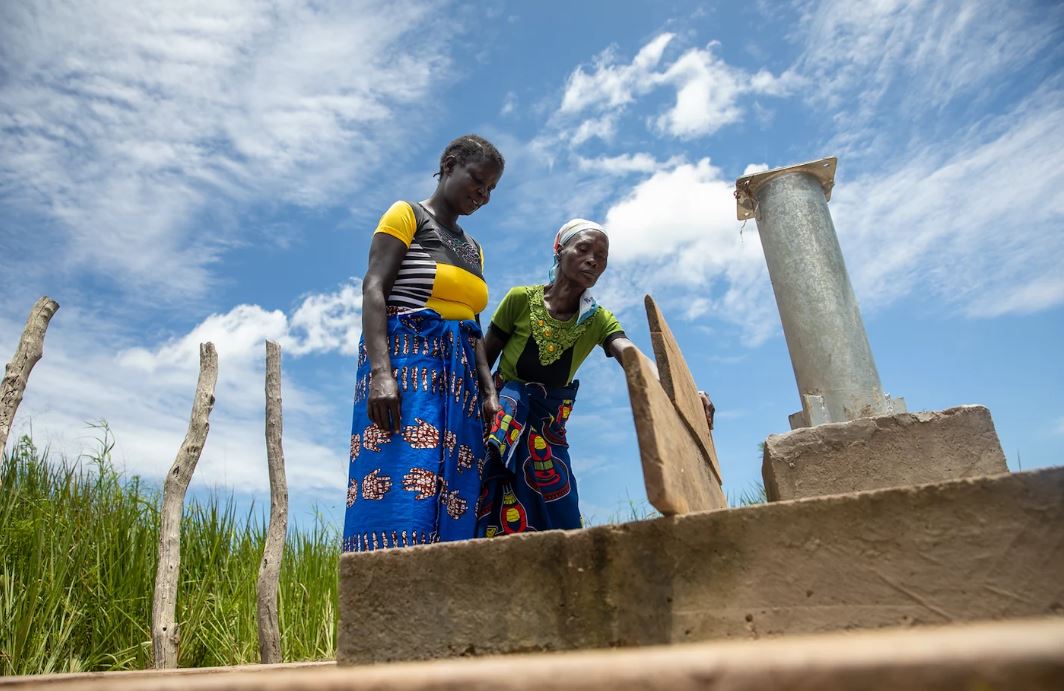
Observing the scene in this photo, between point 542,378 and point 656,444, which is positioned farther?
point 542,378

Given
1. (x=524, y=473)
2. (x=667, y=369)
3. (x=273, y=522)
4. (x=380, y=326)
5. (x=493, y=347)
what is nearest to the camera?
→ (x=667, y=369)

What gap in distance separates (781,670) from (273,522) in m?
6.19

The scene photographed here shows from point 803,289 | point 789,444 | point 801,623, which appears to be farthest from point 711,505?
point 803,289

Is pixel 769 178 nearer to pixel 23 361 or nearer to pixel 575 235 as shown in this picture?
pixel 575 235

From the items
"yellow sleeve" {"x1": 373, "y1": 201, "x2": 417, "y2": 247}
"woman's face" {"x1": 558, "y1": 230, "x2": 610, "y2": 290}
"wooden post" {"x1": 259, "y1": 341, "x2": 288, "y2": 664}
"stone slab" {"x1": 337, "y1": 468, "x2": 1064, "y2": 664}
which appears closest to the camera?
"stone slab" {"x1": 337, "y1": 468, "x2": 1064, "y2": 664}

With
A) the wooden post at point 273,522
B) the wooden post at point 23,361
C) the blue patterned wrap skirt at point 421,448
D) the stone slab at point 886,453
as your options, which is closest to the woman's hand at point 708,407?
the stone slab at point 886,453

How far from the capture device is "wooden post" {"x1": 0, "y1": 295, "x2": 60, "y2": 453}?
5453 mm

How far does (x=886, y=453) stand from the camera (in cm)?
346

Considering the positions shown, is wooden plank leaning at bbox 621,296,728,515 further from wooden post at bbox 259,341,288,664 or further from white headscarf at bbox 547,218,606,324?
wooden post at bbox 259,341,288,664

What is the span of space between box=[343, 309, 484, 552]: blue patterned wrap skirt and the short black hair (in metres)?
0.78

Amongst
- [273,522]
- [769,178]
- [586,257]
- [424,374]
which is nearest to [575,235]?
[586,257]

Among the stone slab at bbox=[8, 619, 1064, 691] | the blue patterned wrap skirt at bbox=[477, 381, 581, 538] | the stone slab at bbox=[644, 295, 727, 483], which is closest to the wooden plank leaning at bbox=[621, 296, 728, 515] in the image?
the stone slab at bbox=[644, 295, 727, 483]

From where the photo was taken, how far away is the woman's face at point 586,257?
341 centimetres

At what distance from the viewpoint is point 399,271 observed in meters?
3.06
